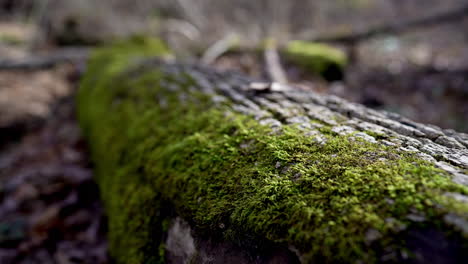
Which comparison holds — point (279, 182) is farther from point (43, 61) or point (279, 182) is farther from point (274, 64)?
point (43, 61)

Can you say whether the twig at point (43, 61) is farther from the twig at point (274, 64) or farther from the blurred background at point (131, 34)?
the twig at point (274, 64)

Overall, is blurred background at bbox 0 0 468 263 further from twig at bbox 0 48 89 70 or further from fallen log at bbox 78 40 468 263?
fallen log at bbox 78 40 468 263

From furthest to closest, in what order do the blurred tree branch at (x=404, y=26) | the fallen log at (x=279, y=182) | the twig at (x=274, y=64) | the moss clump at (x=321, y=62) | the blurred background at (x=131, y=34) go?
the blurred tree branch at (x=404, y=26), the moss clump at (x=321, y=62), the twig at (x=274, y=64), the blurred background at (x=131, y=34), the fallen log at (x=279, y=182)

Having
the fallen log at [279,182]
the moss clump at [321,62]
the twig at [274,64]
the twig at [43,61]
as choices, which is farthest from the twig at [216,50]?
the fallen log at [279,182]

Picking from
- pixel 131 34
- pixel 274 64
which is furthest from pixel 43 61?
pixel 274 64

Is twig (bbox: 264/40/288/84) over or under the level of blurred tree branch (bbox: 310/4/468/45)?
under

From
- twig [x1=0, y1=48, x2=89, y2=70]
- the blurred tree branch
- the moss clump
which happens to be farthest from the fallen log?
the blurred tree branch

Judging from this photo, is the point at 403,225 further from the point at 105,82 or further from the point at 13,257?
the point at 105,82
